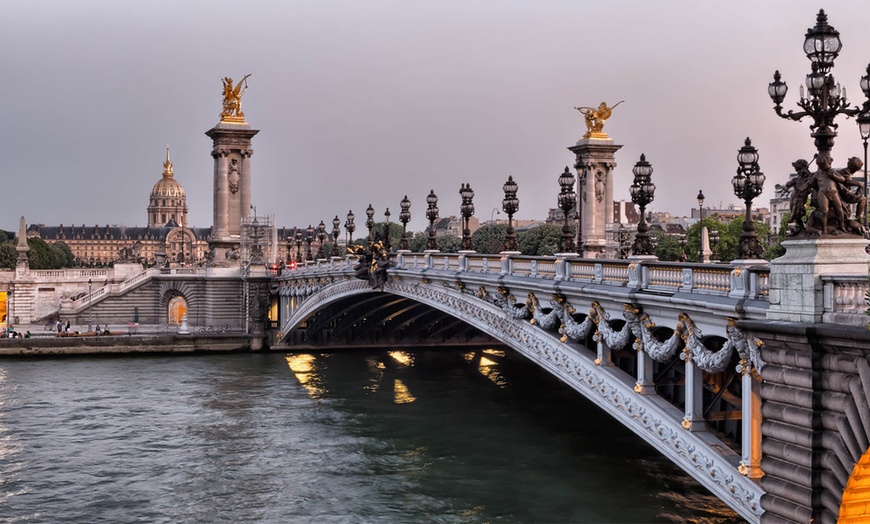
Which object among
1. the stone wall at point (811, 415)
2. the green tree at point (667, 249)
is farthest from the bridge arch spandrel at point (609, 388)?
the green tree at point (667, 249)

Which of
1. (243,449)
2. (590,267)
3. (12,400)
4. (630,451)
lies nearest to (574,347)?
→ (590,267)

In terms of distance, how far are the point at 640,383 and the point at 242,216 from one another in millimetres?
59350

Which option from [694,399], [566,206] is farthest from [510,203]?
[694,399]

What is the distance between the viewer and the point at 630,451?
3053 centimetres

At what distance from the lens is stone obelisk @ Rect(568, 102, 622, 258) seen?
61125 millimetres

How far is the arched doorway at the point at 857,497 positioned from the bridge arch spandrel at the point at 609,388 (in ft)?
5.59

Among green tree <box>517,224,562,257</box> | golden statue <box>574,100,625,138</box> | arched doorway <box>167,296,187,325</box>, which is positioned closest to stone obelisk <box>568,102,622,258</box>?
golden statue <box>574,100,625,138</box>

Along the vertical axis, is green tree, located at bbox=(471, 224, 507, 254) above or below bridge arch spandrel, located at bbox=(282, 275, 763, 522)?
above

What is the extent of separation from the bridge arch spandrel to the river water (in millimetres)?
3297

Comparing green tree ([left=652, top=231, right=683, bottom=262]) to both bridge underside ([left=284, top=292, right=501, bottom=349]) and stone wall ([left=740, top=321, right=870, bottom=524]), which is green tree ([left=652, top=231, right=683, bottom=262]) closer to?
bridge underside ([left=284, top=292, right=501, bottom=349])

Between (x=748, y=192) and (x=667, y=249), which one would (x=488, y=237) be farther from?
(x=748, y=192)

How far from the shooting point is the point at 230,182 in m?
76.8

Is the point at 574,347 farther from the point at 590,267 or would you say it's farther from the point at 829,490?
the point at 829,490

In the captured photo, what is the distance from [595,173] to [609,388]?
4117cm
